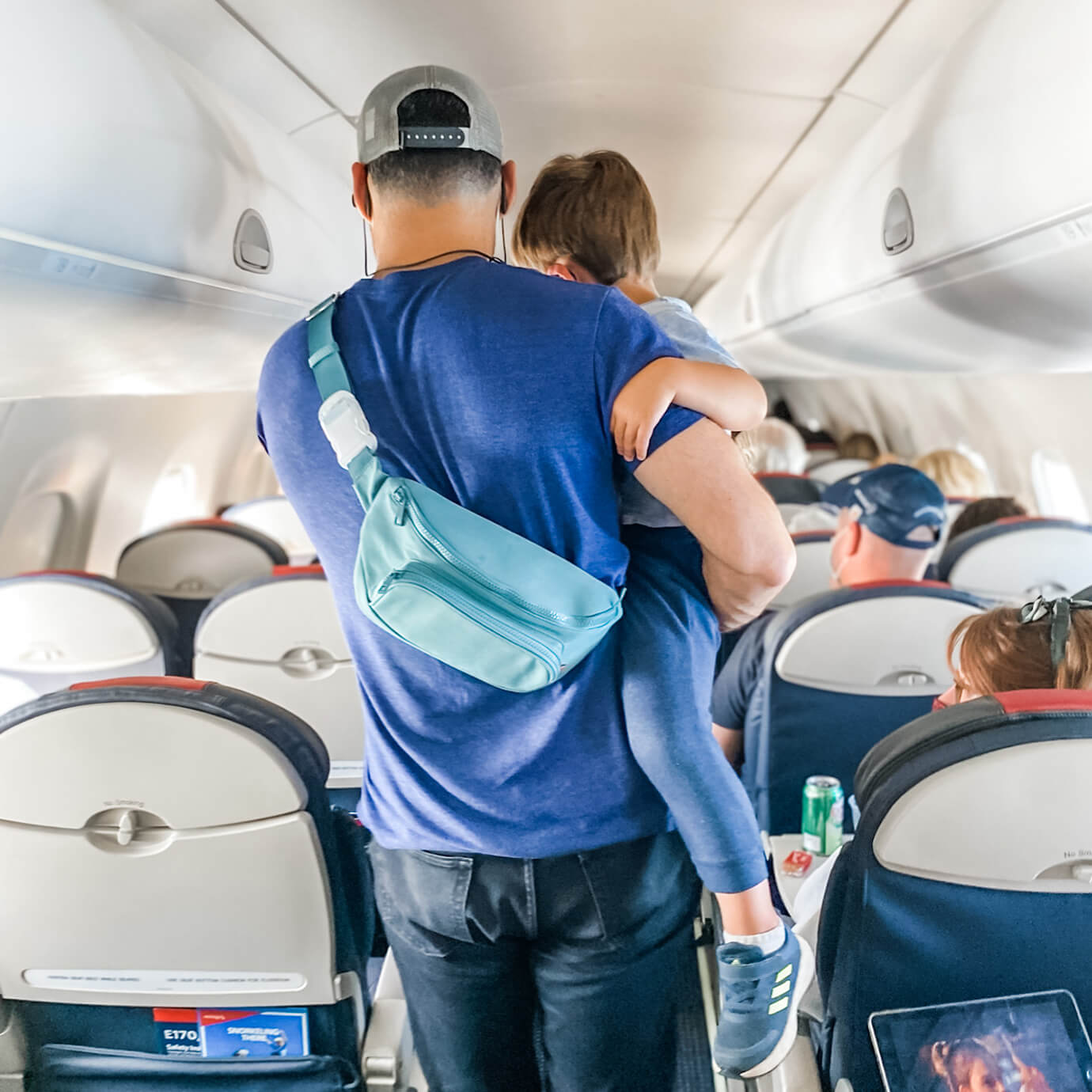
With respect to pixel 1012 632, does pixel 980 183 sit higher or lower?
higher

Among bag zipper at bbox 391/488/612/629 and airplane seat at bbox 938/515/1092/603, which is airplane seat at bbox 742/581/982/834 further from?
bag zipper at bbox 391/488/612/629

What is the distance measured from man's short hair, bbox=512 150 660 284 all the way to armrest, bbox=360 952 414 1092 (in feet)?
4.67

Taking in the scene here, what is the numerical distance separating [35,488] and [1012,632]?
572 cm

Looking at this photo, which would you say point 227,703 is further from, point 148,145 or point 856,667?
point 856,667

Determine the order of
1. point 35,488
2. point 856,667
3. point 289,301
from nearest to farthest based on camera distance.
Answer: point 856,667
point 289,301
point 35,488

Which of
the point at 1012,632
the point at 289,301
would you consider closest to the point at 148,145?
the point at 289,301

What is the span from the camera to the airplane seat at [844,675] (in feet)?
8.39

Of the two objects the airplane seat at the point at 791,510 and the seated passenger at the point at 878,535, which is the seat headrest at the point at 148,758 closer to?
the seated passenger at the point at 878,535

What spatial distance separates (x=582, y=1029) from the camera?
139 centimetres

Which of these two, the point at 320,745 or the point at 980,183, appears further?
the point at 980,183

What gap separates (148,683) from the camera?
5.77ft

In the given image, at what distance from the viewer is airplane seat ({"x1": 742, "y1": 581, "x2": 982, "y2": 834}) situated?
101 inches

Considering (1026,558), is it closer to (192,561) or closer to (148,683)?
(148,683)

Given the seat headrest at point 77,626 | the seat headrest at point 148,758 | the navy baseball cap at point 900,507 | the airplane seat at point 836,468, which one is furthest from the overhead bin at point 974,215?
the airplane seat at point 836,468
